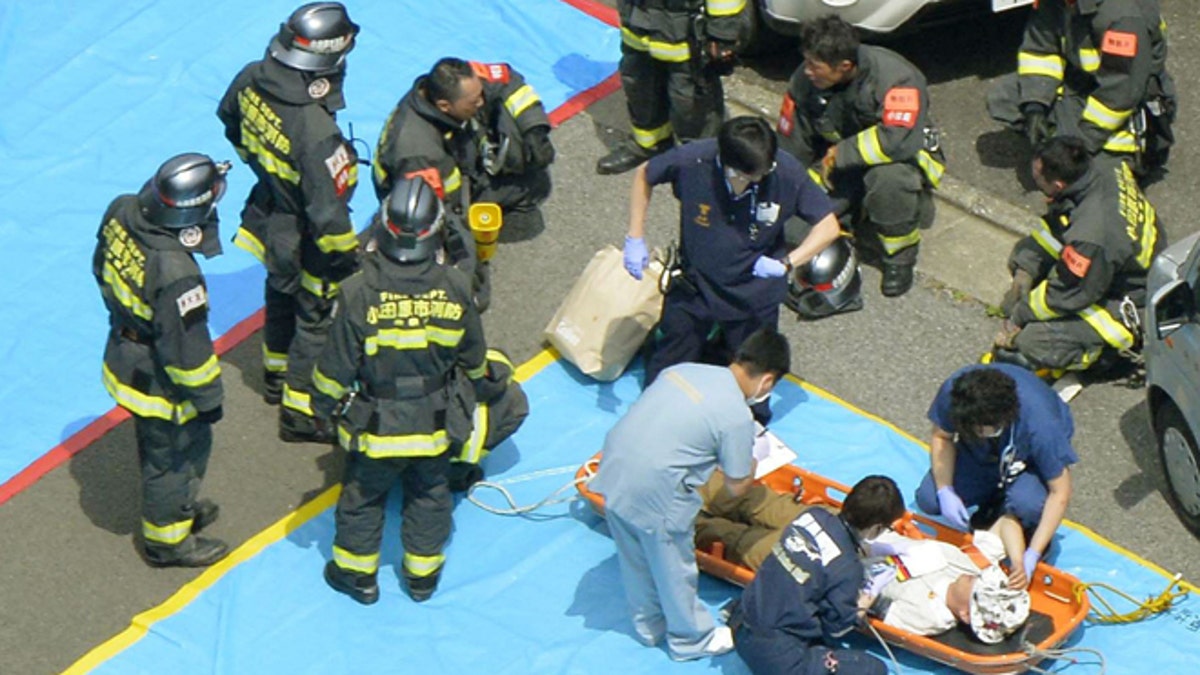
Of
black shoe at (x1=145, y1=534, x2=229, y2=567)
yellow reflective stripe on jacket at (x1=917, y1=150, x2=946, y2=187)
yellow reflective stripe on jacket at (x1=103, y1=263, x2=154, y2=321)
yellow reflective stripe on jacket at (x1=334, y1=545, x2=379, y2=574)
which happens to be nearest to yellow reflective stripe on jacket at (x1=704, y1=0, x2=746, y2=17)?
yellow reflective stripe on jacket at (x1=917, y1=150, x2=946, y2=187)

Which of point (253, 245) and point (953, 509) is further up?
point (253, 245)

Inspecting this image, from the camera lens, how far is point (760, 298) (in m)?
7.97

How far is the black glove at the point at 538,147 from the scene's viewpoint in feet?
29.7

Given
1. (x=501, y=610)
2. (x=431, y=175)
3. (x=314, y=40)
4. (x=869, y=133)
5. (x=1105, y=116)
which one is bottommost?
(x=501, y=610)

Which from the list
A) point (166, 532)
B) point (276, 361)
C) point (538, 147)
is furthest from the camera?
point (538, 147)

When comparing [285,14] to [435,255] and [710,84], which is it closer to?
[710,84]

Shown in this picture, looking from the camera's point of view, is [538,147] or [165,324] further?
[538,147]

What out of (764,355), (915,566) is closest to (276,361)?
(764,355)

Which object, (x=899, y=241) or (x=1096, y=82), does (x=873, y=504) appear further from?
(x=1096, y=82)

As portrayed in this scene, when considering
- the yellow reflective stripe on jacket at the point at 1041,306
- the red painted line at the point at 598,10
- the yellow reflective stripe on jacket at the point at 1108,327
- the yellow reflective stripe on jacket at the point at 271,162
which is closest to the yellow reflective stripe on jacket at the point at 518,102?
the yellow reflective stripe on jacket at the point at 271,162

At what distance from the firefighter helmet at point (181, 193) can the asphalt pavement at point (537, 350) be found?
155 cm

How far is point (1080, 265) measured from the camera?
801 cm

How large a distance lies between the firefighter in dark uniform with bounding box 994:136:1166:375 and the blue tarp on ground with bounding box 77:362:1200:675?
78cm

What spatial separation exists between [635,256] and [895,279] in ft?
5.35
